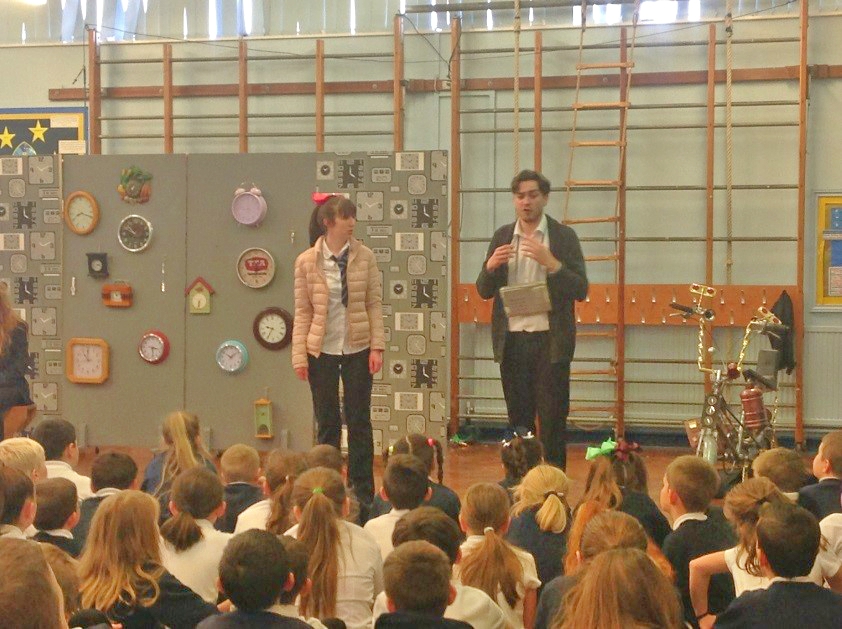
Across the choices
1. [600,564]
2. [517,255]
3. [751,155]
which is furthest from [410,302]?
[600,564]

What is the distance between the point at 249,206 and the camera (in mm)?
6914

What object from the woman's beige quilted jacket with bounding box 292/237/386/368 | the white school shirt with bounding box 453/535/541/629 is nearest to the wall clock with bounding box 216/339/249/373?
the woman's beige quilted jacket with bounding box 292/237/386/368

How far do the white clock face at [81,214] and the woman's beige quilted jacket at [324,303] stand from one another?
254 centimetres

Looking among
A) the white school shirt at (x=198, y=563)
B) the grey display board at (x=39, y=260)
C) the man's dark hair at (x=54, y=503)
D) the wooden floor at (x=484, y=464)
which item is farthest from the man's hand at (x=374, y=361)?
the grey display board at (x=39, y=260)

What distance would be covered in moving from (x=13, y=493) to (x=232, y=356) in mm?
4236

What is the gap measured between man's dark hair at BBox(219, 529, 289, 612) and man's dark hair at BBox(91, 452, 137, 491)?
1.60 meters

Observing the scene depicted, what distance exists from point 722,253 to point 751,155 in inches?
28.3

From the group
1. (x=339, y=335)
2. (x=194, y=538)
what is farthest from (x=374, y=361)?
(x=194, y=538)

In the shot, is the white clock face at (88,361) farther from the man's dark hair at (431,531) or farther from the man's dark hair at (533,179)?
the man's dark hair at (431,531)

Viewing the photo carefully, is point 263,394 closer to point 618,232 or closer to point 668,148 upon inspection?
point 618,232

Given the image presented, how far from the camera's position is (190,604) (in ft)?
8.87

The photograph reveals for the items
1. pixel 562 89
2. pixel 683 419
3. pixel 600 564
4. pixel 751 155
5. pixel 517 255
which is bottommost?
pixel 683 419

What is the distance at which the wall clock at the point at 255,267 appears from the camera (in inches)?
273

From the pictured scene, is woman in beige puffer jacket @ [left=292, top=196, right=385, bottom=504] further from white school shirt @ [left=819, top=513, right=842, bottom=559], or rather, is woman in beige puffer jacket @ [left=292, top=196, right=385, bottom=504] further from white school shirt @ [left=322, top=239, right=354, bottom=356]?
white school shirt @ [left=819, top=513, right=842, bottom=559]
